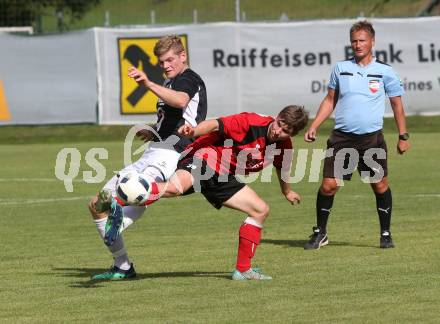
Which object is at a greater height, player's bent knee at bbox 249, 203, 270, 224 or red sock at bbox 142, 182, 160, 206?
red sock at bbox 142, 182, 160, 206

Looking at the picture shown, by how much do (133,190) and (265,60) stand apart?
1835 centimetres

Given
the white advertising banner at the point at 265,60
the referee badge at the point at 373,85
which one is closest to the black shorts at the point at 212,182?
the referee badge at the point at 373,85

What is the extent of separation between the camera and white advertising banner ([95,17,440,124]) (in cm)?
2753

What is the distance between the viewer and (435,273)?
10.3 metres

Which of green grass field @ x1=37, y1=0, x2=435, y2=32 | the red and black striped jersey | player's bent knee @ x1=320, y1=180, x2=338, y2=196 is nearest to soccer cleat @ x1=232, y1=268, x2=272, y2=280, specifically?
the red and black striped jersey

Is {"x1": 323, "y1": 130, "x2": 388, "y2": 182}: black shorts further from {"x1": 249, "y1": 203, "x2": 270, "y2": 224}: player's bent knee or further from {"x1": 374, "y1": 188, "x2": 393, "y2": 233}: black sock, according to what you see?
{"x1": 249, "y1": 203, "x2": 270, "y2": 224}: player's bent knee

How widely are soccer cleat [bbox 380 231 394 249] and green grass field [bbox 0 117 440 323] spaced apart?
9 cm

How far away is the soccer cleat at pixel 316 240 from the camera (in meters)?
12.3

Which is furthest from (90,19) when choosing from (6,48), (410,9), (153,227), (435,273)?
(435,273)

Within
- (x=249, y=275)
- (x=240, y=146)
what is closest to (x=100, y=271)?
(x=249, y=275)

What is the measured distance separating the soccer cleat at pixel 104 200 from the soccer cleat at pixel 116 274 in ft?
3.08

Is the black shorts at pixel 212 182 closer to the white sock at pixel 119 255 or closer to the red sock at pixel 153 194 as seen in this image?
the red sock at pixel 153 194

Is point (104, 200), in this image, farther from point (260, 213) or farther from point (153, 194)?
point (260, 213)

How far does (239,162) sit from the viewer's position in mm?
10258
